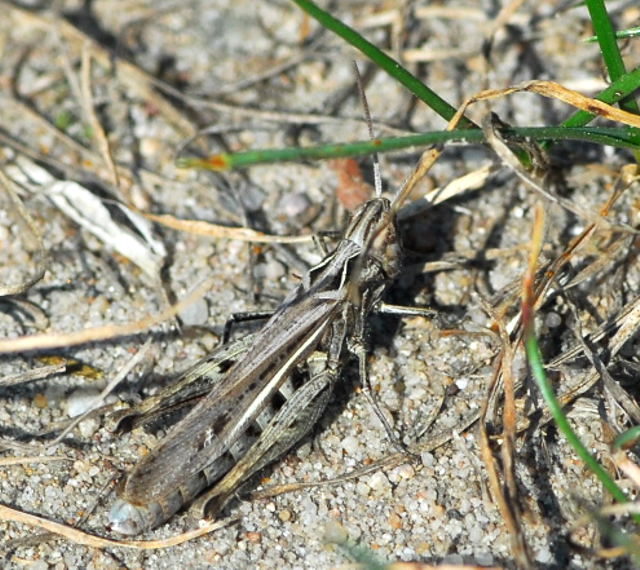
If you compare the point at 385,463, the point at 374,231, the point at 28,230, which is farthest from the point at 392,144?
the point at 28,230

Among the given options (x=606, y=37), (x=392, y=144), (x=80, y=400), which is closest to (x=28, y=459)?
(x=80, y=400)

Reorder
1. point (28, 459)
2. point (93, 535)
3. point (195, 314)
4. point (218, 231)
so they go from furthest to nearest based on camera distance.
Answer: point (218, 231) → point (195, 314) → point (28, 459) → point (93, 535)

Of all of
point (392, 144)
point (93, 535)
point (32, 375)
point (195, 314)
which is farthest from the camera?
point (195, 314)

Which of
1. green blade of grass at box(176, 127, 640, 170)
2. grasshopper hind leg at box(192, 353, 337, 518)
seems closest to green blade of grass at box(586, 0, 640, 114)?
green blade of grass at box(176, 127, 640, 170)

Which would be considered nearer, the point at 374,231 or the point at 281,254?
the point at 374,231

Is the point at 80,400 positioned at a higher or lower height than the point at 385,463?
higher

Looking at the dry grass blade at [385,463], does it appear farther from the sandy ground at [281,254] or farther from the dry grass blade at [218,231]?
the dry grass blade at [218,231]

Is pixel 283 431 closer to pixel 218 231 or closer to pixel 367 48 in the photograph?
pixel 218 231

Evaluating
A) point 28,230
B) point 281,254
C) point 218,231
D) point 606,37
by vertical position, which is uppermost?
point 28,230
